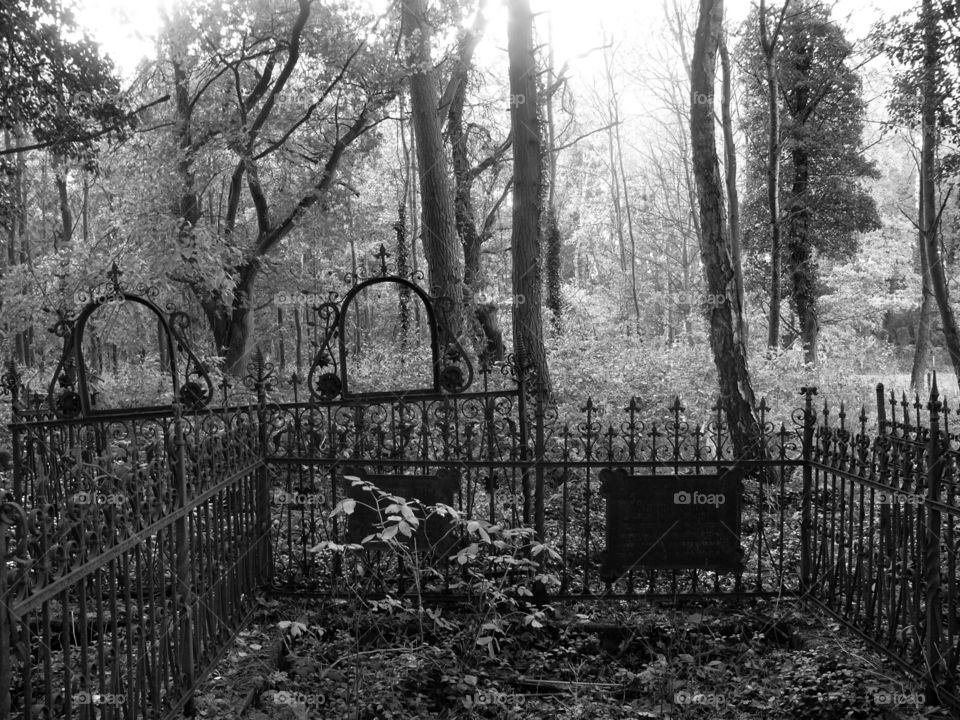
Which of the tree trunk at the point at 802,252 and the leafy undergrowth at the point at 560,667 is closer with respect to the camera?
the leafy undergrowth at the point at 560,667

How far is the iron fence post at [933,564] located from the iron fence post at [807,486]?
1.41 meters

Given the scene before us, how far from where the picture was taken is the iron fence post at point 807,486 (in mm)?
5805

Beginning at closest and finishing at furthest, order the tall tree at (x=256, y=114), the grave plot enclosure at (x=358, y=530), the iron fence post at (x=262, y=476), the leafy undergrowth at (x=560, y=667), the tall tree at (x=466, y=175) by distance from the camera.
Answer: the grave plot enclosure at (x=358, y=530)
the leafy undergrowth at (x=560, y=667)
the iron fence post at (x=262, y=476)
the tall tree at (x=256, y=114)
the tall tree at (x=466, y=175)

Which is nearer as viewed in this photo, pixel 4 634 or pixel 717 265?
pixel 4 634

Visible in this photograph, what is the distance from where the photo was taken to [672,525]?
5918 mm

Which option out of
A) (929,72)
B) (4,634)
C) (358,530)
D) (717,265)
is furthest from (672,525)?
(929,72)

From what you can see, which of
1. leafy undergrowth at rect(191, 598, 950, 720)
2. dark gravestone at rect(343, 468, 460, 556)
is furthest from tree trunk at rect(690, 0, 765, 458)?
dark gravestone at rect(343, 468, 460, 556)

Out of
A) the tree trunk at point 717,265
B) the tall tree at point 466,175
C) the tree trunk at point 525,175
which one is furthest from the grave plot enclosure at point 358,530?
the tall tree at point 466,175

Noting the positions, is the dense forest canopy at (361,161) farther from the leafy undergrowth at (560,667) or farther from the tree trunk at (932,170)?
the leafy undergrowth at (560,667)

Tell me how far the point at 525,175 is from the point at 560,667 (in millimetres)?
7389

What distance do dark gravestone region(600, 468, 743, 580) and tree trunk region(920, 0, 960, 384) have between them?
10.4 metres

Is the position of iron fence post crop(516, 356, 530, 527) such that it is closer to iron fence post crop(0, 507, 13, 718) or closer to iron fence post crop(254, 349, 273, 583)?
iron fence post crop(254, 349, 273, 583)

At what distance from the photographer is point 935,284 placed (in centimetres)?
1492

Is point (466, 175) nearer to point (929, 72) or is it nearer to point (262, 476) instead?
point (929, 72)
